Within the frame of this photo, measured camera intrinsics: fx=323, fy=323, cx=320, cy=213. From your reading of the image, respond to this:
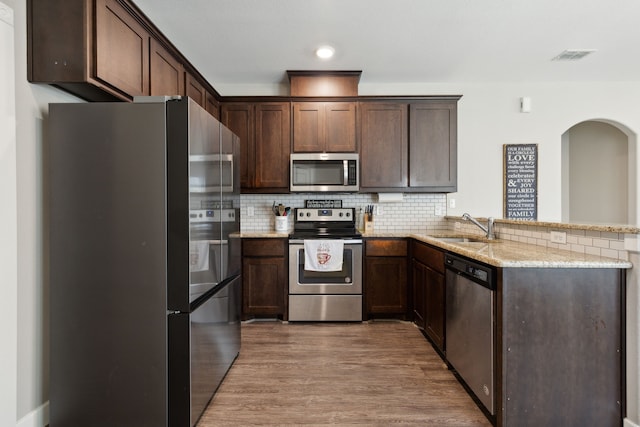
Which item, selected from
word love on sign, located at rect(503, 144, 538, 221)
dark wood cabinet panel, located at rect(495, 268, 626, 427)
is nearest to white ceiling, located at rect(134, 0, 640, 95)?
word love on sign, located at rect(503, 144, 538, 221)

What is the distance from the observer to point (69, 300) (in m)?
1.60

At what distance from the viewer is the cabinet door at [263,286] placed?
3.25m

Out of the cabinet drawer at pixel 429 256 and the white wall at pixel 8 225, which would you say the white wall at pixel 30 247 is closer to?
the white wall at pixel 8 225

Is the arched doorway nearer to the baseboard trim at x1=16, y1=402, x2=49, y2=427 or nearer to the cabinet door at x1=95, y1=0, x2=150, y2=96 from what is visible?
the cabinet door at x1=95, y1=0, x2=150, y2=96

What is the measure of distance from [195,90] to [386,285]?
2.59 metres

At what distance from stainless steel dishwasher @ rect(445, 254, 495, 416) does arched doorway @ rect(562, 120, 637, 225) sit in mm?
3284

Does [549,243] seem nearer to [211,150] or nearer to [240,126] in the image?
[211,150]

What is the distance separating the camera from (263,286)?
3256 millimetres

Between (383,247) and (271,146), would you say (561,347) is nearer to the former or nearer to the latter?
(383,247)

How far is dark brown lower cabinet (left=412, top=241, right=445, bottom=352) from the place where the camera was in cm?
241

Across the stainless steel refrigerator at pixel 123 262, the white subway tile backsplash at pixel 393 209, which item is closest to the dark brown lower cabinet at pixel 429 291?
the white subway tile backsplash at pixel 393 209

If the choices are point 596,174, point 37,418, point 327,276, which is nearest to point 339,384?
point 327,276

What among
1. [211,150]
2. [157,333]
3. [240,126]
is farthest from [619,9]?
[157,333]

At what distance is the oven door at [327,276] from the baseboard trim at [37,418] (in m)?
1.94
